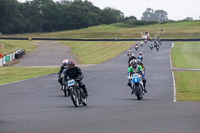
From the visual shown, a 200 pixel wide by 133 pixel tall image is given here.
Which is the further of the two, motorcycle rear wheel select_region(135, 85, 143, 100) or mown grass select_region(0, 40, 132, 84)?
mown grass select_region(0, 40, 132, 84)

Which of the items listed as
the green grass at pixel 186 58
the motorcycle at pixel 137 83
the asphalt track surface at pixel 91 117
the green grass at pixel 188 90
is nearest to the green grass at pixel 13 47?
the green grass at pixel 186 58

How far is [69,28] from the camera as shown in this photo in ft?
519

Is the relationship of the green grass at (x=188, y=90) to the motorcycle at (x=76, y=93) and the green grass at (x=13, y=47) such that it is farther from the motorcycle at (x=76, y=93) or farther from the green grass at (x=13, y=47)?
the green grass at (x=13, y=47)

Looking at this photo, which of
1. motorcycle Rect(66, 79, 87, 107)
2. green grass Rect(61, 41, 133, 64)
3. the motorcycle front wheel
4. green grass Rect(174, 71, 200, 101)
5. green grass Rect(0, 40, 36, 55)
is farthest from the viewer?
green grass Rect(0, 40, 36, 55)

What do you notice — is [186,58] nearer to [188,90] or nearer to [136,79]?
[188,90]

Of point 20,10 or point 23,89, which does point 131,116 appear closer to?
point 23,89

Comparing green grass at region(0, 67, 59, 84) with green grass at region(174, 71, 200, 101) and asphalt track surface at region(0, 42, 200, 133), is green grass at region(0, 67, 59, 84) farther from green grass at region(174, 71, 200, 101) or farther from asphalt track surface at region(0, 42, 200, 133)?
asphalt track surface at region(0, 42, 200, 133)

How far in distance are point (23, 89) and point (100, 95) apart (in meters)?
5.03

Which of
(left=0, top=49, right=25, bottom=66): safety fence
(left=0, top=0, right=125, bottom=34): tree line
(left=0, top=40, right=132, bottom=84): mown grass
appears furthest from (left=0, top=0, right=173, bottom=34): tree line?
(left=0, top=49, right=25, bottom=66): safety fence

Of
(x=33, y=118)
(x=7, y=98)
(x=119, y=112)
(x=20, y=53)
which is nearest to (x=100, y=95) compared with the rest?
(x=7, y=98)

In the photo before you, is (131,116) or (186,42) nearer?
(131,116)

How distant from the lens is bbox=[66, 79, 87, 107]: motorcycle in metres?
14.2

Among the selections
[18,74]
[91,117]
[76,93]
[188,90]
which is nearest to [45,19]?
[18,74]

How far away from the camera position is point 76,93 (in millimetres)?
14648
